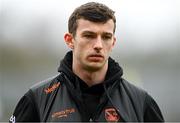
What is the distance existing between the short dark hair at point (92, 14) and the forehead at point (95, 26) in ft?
0.08

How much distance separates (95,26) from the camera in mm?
4930

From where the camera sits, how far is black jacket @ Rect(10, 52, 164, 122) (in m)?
4.83

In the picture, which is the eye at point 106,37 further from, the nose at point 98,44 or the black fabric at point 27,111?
the black fabric at point 27,111

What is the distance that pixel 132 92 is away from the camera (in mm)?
4996

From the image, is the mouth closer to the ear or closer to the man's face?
the man's face

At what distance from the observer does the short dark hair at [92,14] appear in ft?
16.3

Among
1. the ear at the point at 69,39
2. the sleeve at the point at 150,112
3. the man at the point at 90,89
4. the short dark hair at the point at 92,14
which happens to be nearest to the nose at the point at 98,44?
the man at the point at 90,89

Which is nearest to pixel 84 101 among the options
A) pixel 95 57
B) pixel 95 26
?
pixel 95 57

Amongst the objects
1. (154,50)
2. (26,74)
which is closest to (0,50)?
(26,74)

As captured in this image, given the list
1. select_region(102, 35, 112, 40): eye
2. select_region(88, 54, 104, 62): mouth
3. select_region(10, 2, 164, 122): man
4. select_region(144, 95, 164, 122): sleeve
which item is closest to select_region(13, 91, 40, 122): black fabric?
select_region(10, 2, 164, 122): man

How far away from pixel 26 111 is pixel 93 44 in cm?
64

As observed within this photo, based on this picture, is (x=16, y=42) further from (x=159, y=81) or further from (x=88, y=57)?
(x=88, y=57)

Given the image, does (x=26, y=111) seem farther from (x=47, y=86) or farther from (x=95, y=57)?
(x=95, y=57)

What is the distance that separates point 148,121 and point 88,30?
2.42 feet
